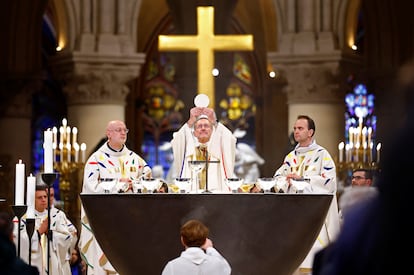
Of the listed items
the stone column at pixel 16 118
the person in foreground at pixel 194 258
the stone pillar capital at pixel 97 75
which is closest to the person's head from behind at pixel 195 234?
the person in foreground at pixel 194 258

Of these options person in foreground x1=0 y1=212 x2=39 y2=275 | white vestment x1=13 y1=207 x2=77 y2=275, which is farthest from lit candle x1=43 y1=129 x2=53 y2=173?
person in foreground x1=0 y1=212 x2=39 y2=275

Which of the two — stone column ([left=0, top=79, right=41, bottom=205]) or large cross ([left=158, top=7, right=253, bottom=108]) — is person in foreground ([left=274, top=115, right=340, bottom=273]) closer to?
large cross ([left=158, top=7, right=253, bottom=108])

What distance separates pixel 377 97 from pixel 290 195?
15.6 metres

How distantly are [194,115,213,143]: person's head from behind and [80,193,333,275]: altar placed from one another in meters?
1.75

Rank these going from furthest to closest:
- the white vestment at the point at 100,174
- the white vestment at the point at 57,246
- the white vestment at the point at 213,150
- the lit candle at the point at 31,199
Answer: the white vestment at the point at 213,150
the white vestment at the point at 57,246
the white vestment at the point at 100,174
the lit candle at the point at 31,199

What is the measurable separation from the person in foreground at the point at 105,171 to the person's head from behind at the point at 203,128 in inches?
24.4

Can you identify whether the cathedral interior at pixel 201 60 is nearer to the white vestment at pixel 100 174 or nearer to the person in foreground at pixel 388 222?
the white vestment at pixel 100 174

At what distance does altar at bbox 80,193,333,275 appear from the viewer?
838cm

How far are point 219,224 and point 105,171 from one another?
224cm

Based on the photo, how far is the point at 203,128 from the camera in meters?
10.0

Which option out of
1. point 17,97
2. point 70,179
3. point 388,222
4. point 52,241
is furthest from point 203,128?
point 17,97

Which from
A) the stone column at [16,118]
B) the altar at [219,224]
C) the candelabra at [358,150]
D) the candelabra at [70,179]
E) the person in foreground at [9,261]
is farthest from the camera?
the stone column at [16,118]

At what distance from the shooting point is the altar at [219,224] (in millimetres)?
8375

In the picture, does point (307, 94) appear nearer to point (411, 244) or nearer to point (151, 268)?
point (151, 268)
